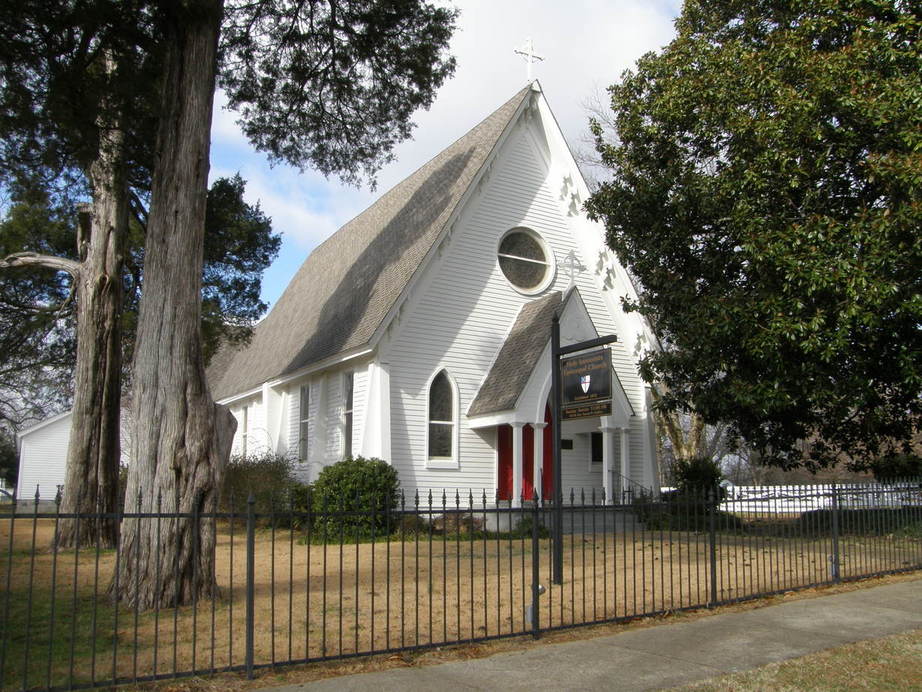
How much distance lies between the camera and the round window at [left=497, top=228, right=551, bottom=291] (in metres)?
20.2

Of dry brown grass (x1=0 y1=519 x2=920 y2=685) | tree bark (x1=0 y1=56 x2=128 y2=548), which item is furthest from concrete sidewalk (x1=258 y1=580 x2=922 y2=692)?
tree bark (x1=0 y1=56 x2=128 y2=548)

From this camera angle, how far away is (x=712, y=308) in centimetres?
1486

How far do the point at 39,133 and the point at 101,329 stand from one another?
4362mm

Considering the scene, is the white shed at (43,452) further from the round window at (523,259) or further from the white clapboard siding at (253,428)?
the round window at (523,259)

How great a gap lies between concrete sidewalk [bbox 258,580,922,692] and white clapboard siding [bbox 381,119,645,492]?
9.79m

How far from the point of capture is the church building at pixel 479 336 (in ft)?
59.0

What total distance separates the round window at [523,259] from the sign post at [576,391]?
986 cm

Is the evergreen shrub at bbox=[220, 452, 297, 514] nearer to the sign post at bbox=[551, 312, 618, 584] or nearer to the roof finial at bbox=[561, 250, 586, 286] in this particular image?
the roof finial at bbox=[561, 250, 586, 286]

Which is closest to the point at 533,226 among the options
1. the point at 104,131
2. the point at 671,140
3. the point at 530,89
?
the point at 530,89

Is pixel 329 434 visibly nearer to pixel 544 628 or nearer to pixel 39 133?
pixel 39 133

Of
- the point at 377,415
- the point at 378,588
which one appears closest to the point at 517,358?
the point at 377,415

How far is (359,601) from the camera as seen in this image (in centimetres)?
947

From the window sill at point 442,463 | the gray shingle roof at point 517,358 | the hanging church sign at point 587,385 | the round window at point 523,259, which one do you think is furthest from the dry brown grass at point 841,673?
the round window at point 523,259

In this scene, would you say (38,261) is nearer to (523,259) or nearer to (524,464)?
(523,259)
